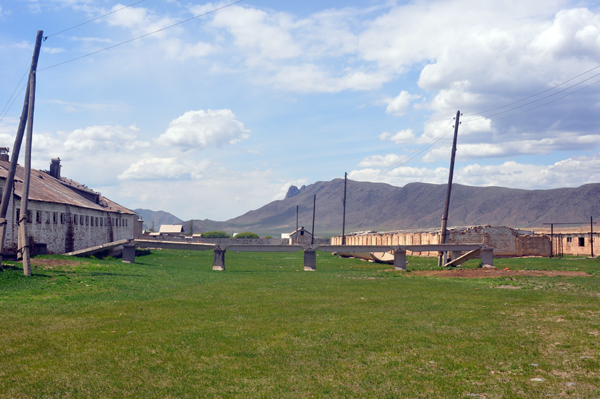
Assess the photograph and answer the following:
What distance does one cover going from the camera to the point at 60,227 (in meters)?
38.9

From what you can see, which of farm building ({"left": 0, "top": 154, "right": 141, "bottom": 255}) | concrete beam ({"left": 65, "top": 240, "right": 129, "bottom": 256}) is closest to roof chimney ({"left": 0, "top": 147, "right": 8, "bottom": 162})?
farm building ({"left": 0, "top": 154, "right": 141, "bottom": 255})

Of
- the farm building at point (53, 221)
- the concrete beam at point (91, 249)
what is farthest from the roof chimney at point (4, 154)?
the concrete beam at point (91, 249)

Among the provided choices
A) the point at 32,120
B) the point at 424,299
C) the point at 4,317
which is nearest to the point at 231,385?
the point at 4,317

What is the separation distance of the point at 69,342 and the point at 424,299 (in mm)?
10397

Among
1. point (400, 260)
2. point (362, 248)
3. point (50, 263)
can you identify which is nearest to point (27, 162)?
point (50, 263)

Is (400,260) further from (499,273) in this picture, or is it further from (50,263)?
(50,263)

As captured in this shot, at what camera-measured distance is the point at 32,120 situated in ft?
71.9

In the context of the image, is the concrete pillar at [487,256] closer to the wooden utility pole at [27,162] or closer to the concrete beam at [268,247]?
the concrete beam at [268,247]

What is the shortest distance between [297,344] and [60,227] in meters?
35.1

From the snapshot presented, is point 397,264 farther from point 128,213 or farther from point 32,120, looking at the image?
point 128,213

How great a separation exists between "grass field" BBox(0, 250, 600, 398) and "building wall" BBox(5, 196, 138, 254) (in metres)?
17.3

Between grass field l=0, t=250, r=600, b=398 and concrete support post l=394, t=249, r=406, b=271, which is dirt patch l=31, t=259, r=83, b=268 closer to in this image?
grass field l=0, t=250, r=600, b=398

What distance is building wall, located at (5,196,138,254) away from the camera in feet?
105

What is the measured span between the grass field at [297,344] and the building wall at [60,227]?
17342 millimetres
